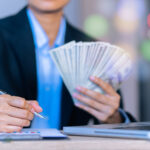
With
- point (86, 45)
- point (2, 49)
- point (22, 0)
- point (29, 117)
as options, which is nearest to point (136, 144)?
point (29, 117)

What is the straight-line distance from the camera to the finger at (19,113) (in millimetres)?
1253

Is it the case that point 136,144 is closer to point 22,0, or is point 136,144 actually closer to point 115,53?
point 115,53

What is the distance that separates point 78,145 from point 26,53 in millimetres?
1132

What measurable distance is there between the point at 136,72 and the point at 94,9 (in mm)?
551

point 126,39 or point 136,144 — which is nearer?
point 136,144

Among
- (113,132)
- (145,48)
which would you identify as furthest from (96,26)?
(113,132)

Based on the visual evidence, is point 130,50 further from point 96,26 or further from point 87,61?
point 87,61

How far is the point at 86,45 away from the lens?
69.0 inches

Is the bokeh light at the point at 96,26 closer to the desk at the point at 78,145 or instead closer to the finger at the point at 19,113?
the finger at the point at 19,113

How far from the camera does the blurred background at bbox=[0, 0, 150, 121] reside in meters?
2.29

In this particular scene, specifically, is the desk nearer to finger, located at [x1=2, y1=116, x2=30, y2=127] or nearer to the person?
finger, located at [x1=2, y1=116, x2=30, y2=127]

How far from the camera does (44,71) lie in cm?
205

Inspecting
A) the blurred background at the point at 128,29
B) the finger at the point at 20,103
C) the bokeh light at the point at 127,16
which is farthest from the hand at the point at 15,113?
the bokeh light at the point at 127,16

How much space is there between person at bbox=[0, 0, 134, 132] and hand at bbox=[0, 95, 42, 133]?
1.83 ft
